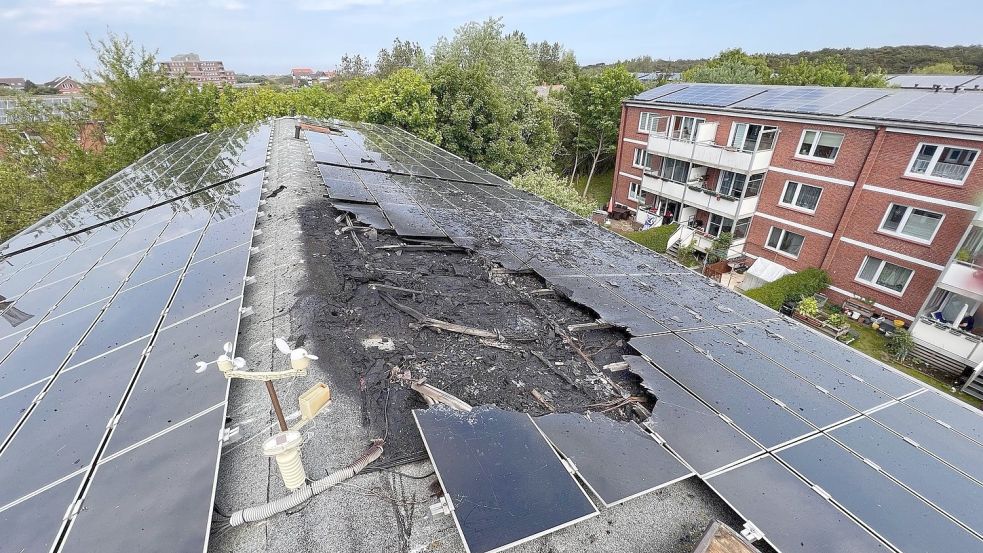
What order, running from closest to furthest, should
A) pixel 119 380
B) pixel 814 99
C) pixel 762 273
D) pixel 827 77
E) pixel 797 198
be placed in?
pixel 119 380
pixel 814 99
pixel 797 198
pixel 762 273
pixel 827 77

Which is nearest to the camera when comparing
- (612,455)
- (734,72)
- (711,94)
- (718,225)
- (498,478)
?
(498,478)

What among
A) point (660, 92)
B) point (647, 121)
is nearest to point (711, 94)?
point (660, 92)

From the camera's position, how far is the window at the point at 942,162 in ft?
62.1

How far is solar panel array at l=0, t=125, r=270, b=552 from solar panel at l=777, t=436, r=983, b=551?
659cm

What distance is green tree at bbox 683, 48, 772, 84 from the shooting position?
48500mm

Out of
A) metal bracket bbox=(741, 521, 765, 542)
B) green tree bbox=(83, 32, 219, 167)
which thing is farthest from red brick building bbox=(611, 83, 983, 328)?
green tree bbox=(83, 32, 219, 167)

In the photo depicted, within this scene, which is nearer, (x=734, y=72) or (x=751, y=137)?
(x=751, y=137)

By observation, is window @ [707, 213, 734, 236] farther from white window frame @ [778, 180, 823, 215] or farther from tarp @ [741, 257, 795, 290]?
tarp @ [741, 257, 795, 290]

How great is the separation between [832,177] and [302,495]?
3161cm

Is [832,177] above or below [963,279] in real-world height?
above

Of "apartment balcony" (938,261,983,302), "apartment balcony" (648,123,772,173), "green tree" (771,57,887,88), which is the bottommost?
"apartment balcony" (938,261,983,302)

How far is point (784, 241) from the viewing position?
2755 cm

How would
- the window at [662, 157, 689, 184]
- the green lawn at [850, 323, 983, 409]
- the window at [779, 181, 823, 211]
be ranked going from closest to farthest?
the green lawn at [850, 323, 983, 409]
the window at [779, 181, 823, 211]
the window at [662, 157, 689, 184]

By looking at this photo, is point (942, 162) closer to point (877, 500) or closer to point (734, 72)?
point (877, 500)
